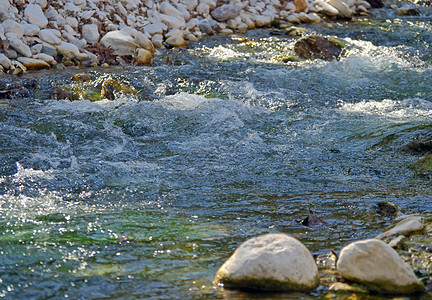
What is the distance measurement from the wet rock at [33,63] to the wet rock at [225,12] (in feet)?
14.8

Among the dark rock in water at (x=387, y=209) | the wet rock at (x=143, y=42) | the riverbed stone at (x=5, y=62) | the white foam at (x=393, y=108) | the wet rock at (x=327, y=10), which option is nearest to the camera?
the dark rock in water at (x=387, y=209)

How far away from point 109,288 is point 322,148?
11.3ft

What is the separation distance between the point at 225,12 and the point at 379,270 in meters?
9.95

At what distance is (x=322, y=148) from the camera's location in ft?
18.8

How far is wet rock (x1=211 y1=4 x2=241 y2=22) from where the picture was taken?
470 inches

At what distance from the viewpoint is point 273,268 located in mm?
2641

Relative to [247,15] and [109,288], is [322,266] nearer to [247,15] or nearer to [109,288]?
[109,288]

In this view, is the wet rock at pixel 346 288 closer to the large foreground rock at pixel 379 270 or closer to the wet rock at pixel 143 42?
the large foreground rock at pixel 379 270

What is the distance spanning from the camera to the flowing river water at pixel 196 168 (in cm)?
311

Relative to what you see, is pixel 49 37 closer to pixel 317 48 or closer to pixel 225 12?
pixel 225 12

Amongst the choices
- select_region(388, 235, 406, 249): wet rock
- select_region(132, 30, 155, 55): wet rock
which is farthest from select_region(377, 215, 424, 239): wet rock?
select_region(132, 30, 155, 55): wet rock

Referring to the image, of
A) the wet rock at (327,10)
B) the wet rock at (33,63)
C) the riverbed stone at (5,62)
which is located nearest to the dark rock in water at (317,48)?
the wet rock at (327,10)

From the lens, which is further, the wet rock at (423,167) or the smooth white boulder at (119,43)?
the smooth white boulder at (119,43)

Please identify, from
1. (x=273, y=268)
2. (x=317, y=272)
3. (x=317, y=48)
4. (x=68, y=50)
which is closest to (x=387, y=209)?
(x=317, y=272)
